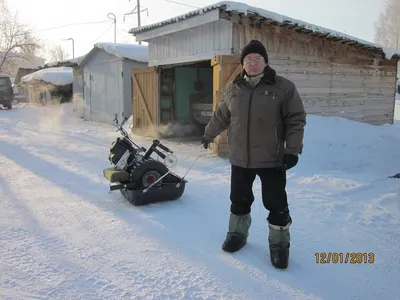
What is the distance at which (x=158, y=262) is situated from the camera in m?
2.87

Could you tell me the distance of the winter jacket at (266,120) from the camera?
2723mm

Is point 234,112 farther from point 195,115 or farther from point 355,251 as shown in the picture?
point 195,115

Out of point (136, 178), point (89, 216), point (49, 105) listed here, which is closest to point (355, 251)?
point (136, 178)

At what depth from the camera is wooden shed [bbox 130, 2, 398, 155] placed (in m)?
7.54

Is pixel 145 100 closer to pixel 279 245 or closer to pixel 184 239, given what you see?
pixel 184 239

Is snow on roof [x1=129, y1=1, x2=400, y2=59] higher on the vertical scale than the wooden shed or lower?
higher

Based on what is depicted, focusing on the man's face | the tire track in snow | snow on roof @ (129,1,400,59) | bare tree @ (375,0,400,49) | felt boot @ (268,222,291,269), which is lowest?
the tire track in snow

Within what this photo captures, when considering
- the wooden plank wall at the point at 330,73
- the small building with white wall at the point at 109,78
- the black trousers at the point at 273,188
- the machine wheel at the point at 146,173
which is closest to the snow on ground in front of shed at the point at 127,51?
the small building with white wall at the point at 109,78

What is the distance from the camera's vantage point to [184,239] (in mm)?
3318

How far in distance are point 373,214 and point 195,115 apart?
733cm

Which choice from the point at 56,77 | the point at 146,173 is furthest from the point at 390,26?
the point at 146,173
